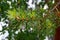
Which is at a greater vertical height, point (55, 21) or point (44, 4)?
point (44, 4)

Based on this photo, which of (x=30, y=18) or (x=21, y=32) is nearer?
(x=30, y=18)

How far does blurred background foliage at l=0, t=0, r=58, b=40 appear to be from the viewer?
903 mm

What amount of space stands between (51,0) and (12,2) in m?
0.30

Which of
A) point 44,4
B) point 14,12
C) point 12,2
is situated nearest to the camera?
point 14,12

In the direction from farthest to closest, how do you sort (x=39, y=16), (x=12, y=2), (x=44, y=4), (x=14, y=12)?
(x=44, y=4) < (x=12, y=2) < (x=39, y=16) < (x=14, y=12)

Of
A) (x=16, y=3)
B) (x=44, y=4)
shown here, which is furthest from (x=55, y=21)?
(x=16, y=3)

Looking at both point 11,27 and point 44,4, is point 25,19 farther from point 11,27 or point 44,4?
point 44,4

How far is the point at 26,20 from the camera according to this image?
92 cm

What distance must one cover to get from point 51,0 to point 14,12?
0.44 m

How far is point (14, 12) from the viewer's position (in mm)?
878

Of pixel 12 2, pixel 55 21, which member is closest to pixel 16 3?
pixel 12 2

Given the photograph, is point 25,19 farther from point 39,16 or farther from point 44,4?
point 44,4

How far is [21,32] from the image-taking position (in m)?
A: 1.06

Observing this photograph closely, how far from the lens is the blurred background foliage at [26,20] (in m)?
0.90
